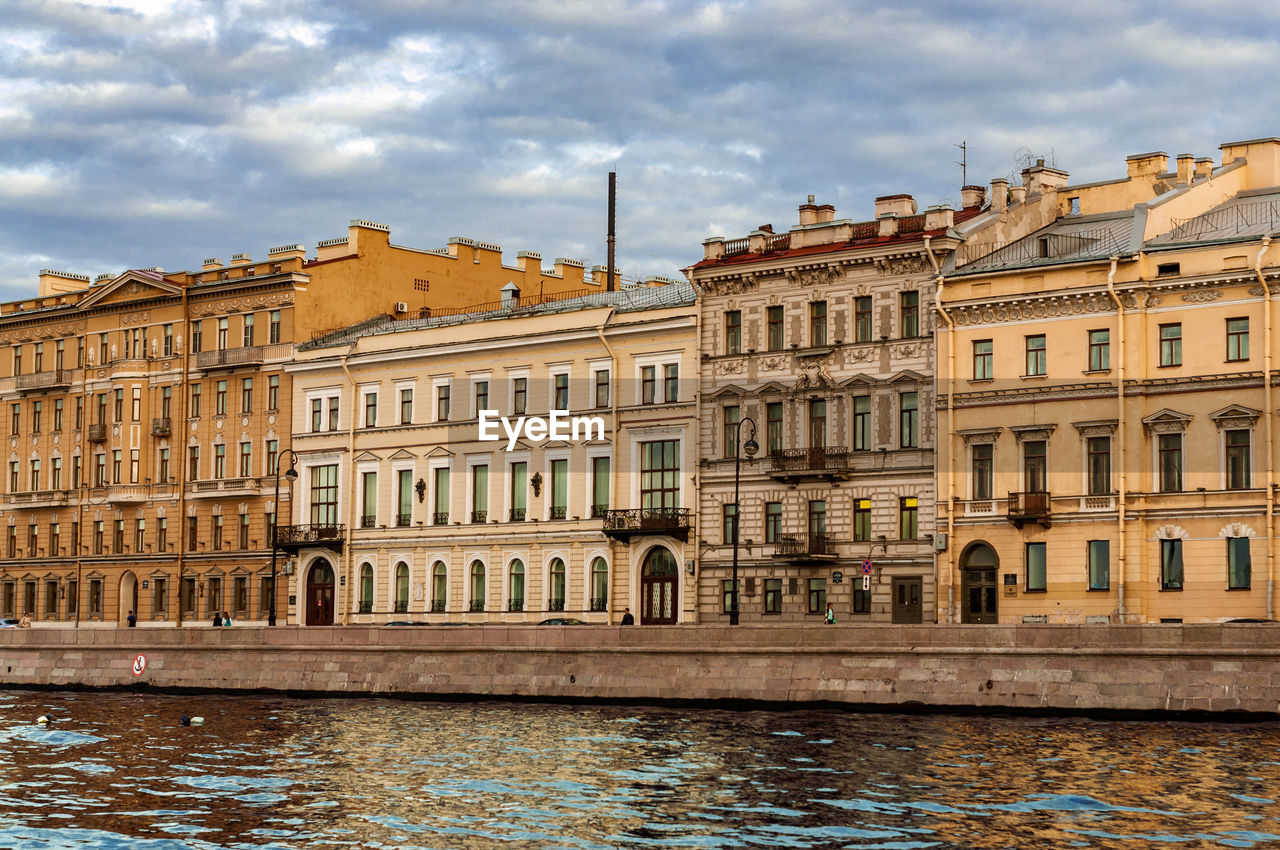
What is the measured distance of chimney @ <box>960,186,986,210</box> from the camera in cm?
6044

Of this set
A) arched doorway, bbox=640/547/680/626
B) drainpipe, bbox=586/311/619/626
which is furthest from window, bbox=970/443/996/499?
drainpipe, bbox=586/311/619/626

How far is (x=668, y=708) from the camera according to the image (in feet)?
149

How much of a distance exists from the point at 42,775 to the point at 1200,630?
2067 centimetres

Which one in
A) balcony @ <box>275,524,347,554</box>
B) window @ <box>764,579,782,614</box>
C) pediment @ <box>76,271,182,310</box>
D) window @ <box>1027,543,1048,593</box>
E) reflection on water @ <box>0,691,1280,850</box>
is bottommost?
reflection on water @ <box>0,691,1280,850</box>

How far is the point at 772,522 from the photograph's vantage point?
193 ft

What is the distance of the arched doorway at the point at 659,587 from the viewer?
60.7 metres

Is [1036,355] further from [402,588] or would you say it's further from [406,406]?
[402,588]

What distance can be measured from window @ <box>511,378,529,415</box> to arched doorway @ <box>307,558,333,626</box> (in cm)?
938

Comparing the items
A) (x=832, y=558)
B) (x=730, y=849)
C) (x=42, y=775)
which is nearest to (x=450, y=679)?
(x=832, y=558)

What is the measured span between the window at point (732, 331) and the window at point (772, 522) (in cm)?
465

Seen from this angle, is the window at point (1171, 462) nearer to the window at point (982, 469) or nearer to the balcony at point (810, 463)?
the window at point (982, 469)

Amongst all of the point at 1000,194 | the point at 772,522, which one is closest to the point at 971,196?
the point at 1000,194

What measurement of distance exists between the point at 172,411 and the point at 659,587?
22.9m

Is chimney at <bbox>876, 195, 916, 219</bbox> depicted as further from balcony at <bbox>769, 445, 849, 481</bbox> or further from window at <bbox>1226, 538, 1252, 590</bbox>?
window at <bbox>1226, 538, 1252, 590</bbox>
